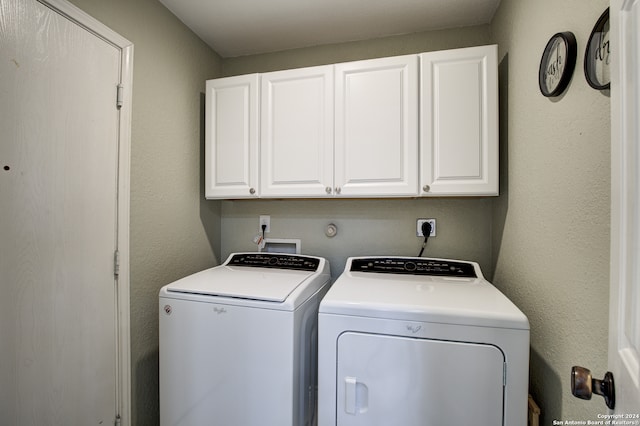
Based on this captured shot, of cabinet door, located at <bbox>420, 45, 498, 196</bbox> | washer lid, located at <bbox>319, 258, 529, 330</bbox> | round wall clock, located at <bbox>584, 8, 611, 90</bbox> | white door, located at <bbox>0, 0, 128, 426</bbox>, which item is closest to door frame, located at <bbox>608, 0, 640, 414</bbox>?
round wall clock, located at <bbox>584, 8, 611, 90</bbox>

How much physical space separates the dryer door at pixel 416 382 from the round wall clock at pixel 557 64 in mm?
948

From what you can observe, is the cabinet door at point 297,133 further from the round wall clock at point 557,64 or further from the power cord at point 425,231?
the round wall clock at point 557,64

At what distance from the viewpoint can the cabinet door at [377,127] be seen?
144 cm

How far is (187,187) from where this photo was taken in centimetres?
175

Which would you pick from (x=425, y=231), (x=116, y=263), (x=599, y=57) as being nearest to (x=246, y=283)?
(x=116, y=263)

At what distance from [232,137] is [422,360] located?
1544 mm

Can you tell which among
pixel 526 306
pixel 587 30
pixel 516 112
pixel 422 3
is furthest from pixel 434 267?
pixel 422 3

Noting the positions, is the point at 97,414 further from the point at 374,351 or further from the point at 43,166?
the point at 374,351

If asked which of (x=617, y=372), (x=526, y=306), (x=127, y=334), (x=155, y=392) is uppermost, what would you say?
(x=617, y=372)

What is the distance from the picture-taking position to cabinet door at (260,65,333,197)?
1.55 meters

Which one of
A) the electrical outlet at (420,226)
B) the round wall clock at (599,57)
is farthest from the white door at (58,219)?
the round wall clock at (599,57)

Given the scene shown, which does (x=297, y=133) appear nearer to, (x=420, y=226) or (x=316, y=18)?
(x=316, y=18)

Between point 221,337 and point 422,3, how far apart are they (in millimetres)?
2041

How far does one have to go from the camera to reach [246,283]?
1363mm
